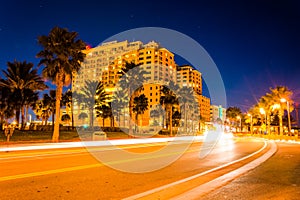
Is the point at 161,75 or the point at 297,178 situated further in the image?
the point at 161,75

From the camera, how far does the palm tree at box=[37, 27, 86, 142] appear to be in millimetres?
30978

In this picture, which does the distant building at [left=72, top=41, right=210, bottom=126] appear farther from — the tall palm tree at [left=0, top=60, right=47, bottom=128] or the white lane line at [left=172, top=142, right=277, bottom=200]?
the white lane line at [left=172, top=142, right=277, bottom=200]

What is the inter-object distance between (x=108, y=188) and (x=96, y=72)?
505 feet

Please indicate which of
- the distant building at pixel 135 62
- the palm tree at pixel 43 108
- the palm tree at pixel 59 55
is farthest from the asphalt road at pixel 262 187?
the distant building at pixel 135 62

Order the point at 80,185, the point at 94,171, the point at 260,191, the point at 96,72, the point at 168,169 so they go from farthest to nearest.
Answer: the point at 96,72, the point at 168,169, the point at 94,171, the point at 80,185, the point at 260,191

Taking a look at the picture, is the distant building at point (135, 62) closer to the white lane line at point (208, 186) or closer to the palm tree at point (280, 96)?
the palm tree at point (280, 96)

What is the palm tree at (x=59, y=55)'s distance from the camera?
31.0 m

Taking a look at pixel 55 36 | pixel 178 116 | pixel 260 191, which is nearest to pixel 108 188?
pixel 260 191

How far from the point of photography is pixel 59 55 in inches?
1225

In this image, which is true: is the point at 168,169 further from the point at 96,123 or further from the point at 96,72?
the point at 96,72

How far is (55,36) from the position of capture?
30953mm

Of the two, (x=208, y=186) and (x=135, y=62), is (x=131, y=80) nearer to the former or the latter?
(x=208, y=186)

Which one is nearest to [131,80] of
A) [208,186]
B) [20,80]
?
[20,80]

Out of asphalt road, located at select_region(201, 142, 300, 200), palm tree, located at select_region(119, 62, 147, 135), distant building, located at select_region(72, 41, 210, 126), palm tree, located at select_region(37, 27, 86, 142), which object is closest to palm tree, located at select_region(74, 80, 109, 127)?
palm tree, located at select_region(119, 62, 147, 135)
